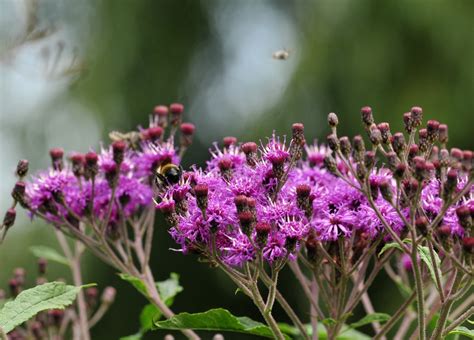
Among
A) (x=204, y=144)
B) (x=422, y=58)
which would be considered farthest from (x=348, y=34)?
(x=204, y=144)

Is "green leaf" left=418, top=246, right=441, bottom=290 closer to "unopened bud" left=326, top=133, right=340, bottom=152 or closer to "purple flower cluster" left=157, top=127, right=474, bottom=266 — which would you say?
"purple flower cluster" left=157, top=127, right=474, bottom=266

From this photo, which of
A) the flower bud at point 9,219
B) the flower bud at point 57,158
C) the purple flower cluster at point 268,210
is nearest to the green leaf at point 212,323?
the purple flower cluster at point 268,210

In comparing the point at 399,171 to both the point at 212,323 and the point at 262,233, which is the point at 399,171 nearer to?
the point at 262,233

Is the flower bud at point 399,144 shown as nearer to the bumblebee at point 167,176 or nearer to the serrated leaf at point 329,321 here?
the serrated leaf at point 329,321

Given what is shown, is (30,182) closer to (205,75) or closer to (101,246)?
(101,246)

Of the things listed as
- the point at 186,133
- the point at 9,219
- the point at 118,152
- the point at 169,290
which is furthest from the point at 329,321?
the point at 186,133

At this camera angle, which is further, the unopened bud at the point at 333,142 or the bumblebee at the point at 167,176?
the bumblebee at the point at 167,176

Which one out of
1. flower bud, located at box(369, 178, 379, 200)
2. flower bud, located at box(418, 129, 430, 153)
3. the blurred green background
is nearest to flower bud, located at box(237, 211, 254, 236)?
flower bud, located at box(369, 178, 379, 200)
